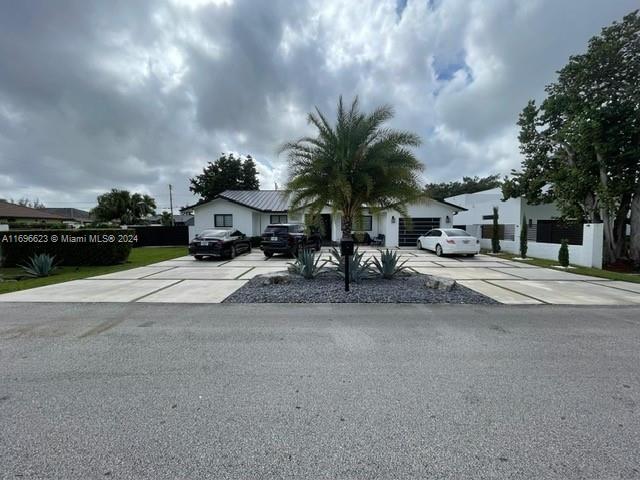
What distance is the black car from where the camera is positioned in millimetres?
13953

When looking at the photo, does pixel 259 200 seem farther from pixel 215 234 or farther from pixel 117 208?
pixel 117 208

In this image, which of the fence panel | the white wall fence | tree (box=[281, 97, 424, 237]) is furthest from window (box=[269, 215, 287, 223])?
the white wall fence

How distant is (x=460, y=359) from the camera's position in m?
3.72

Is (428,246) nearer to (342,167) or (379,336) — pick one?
(342,167)

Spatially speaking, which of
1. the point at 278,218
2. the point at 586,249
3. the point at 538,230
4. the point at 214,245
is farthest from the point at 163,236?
the point at 586,249

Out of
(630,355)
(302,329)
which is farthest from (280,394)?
(630,355)

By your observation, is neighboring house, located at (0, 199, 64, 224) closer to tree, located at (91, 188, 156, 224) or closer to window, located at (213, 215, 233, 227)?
tree, located at (91, 188, 156, 224)

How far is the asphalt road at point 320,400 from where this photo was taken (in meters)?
2.09

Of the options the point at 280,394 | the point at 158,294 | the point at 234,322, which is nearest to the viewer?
the point at 280,394

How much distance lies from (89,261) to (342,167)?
1156 cm

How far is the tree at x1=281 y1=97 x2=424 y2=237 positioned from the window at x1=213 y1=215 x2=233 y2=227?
15153 mm

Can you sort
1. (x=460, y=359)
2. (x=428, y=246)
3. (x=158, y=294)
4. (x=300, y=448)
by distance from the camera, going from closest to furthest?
(x=300, y=448), (x=460, y=359), (x=158, y=294), (x=428, y=246)

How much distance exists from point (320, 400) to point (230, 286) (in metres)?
5.96

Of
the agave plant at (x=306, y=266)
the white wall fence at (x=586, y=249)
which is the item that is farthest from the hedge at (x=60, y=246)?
the white wall fence at (x=586, y=249)
